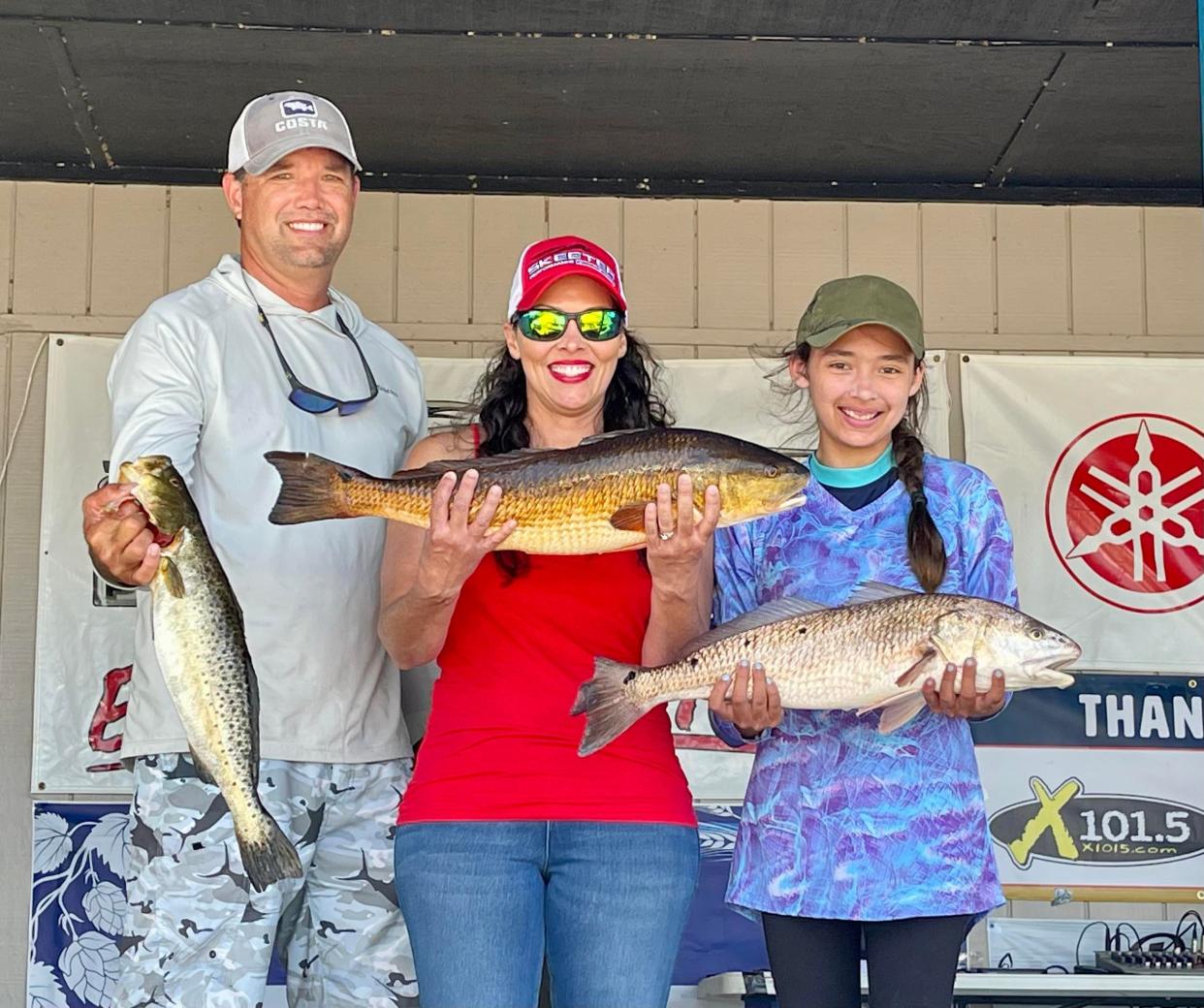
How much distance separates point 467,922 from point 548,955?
19cm

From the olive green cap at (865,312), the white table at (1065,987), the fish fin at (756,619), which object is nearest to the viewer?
the fish fin at (756,619)

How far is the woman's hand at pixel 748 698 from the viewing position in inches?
109

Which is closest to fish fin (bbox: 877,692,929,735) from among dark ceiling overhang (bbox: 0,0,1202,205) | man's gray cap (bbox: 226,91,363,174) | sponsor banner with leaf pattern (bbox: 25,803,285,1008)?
man's gray cap (bbox: 226,91,363,174)

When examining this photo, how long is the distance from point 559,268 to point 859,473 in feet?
2.17

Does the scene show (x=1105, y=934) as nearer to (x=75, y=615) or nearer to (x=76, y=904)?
(x=76, y=904)

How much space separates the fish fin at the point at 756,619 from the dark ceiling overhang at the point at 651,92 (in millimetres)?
2257

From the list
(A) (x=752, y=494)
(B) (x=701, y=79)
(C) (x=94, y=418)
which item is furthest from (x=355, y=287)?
(A) (x=752, y=494)

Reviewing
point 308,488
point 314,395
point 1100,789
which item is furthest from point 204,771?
point 1100,789

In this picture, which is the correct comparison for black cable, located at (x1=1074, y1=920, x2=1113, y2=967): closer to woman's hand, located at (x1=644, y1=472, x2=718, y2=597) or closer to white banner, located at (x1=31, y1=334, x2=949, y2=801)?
white banner, located at (x1=31, y1=334, x2=949, y2=801)

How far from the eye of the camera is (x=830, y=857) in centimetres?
271

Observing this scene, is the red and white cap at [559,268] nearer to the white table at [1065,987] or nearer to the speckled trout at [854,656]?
the speckled trout at [854,656]

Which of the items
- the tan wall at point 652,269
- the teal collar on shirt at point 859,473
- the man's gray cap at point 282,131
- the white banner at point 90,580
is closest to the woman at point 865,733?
the teal collar on shirt at point 859,473

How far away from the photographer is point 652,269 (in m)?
5.76

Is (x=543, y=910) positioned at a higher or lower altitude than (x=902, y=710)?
lower
